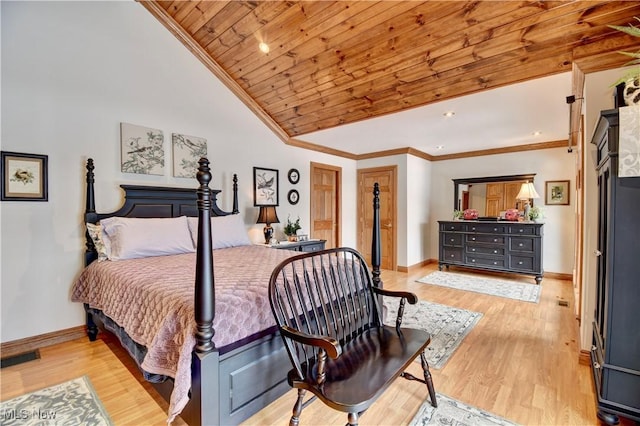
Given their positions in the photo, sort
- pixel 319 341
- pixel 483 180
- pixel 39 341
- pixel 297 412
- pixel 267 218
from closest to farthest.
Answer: pixel 319 341
pixel 297 412
pixel 39 341
pixel 267 218
pixel 483 180

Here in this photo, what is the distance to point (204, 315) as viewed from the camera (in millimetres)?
1323

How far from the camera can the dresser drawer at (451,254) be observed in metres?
5.26

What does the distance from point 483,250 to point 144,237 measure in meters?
4.99

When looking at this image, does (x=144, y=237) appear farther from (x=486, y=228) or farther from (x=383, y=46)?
(x=486, y=228)

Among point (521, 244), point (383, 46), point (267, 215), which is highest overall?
point (383, 46)

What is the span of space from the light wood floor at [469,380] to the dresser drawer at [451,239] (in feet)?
7.39

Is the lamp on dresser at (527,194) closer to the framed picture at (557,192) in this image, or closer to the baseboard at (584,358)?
the framed picture at (557,192)

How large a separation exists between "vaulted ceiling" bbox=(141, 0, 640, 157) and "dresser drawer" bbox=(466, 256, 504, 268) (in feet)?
10.3

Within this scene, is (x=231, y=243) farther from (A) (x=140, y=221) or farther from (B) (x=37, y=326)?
(B) (x=37, y=326)

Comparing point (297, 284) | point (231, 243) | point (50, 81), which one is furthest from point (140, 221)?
point (297, 284)

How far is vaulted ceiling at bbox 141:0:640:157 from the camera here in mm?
2142

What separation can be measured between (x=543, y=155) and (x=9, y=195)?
22.4ft

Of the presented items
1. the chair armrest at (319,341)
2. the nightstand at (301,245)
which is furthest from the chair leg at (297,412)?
the nightstand at (301,245)

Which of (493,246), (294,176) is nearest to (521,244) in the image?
(493,246)
